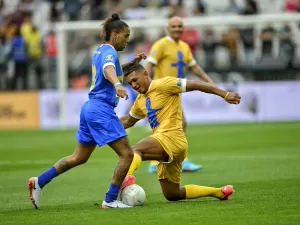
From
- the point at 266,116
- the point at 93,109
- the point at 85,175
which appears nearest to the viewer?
the point at 93,109

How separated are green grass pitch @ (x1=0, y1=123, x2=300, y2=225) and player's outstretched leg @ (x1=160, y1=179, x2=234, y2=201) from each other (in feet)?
0.37

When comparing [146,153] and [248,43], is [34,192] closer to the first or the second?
[146,153]

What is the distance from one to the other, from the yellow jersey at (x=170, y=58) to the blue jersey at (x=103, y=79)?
5115 millimetres

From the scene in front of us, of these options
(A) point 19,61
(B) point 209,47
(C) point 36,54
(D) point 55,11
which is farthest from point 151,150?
(D) point 55,11

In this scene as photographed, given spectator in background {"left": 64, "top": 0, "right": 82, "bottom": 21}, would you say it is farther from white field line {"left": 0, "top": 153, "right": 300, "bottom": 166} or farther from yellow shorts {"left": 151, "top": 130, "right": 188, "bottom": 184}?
yellow shorts {"left": 151, "top": 130, "right": 188, "bottom": 184}

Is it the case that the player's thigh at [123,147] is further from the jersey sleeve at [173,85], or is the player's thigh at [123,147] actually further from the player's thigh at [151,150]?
the jersey sleeve at [173,85]

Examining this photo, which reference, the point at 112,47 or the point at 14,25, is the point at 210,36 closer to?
the point at 14,25

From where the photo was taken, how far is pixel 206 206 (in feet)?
31.4

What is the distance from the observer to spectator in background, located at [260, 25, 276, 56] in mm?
27938

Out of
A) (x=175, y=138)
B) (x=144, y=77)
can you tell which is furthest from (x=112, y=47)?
(x=175, y=138)

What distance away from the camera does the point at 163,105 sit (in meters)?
10.0

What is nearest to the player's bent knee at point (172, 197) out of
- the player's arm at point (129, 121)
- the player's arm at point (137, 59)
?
the player's arm at point (129, 121)

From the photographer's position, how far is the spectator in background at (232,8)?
29.6 meters

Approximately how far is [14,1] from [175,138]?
24755mm
